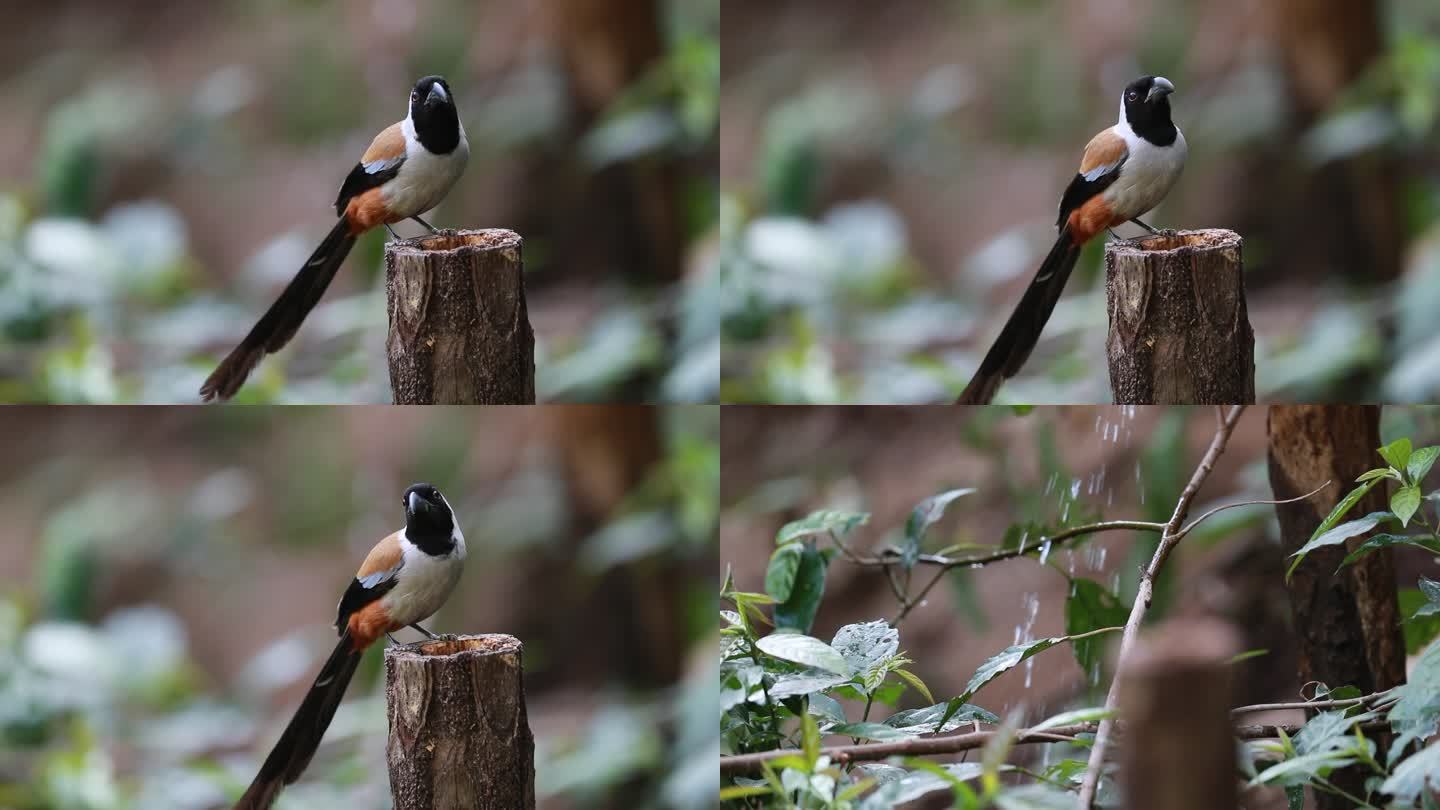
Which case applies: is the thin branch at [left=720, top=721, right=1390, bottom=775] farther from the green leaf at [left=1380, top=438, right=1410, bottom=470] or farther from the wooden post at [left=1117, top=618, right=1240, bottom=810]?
the wooden post at [left=1117, top=618, right=1240, bottom=810]

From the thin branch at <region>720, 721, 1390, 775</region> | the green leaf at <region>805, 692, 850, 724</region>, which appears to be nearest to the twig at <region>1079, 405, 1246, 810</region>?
the thin branch at <region>720, 721, 1390, 775</region>

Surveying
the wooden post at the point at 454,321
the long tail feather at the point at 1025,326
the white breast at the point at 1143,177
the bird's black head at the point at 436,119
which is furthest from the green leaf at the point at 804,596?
the bird's black head at the point at 436,119

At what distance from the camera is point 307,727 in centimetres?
145

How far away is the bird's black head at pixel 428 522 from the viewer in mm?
1438

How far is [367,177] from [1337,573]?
1.14m

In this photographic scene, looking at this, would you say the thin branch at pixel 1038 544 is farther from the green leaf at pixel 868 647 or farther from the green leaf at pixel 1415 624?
the green leaf at pixel 1415 624

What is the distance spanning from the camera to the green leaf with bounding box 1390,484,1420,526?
1.05m

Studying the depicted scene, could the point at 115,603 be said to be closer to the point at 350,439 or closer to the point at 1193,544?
the point at 350,439

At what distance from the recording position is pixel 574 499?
2.32m

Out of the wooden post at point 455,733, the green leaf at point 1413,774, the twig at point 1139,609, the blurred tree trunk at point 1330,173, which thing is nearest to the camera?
the green leaf at point 1413,774

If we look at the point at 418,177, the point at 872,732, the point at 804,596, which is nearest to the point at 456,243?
the point at 418,177

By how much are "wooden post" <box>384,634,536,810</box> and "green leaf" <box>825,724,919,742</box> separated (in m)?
0.37

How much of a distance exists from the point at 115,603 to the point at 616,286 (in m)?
1.09

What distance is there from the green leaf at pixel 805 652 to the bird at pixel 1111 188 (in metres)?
0.38
